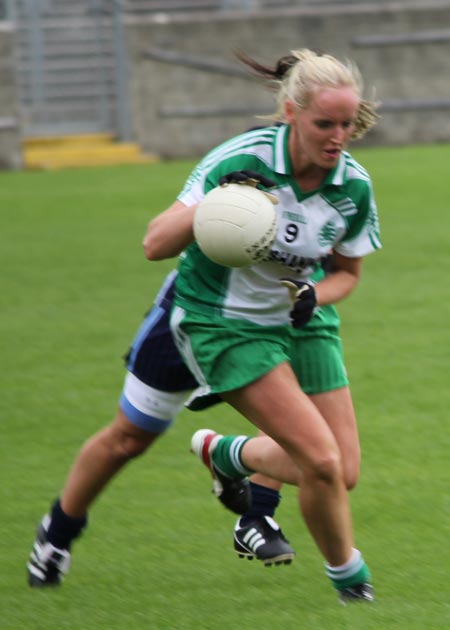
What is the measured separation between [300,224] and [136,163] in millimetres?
15716

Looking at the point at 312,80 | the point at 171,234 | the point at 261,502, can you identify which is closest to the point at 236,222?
the point at 171,234

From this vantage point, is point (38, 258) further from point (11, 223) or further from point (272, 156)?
point (272, 156)

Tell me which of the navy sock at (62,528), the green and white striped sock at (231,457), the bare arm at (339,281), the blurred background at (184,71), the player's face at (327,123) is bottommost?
the blurred background at (184,71)

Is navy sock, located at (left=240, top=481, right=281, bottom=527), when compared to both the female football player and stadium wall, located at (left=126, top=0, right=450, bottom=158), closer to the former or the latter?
the female football player

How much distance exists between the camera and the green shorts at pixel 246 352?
14.8ft

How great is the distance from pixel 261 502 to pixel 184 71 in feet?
54.0

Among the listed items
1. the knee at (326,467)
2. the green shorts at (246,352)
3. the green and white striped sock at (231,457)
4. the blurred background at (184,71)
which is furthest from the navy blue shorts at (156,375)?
the blurred background at (184,71)

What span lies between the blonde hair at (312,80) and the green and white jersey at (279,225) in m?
0.13

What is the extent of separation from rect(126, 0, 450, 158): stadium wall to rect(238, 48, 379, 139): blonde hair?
53.1 ft

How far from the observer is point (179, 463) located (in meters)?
6.81

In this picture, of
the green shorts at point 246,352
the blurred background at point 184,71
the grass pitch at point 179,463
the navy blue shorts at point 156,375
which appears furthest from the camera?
the blurred background at point 184,71

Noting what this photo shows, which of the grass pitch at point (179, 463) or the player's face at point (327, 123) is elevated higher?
the player's face at point (327, 123)

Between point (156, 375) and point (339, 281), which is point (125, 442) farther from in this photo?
point (339, 281)

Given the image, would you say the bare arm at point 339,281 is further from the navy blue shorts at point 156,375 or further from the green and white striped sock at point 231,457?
the green and white striped sock at point 231,457
